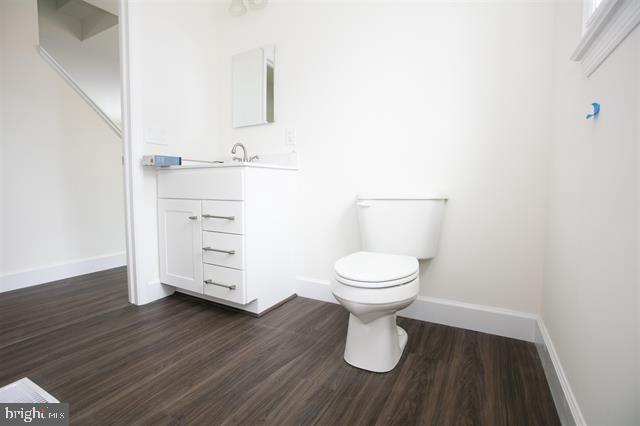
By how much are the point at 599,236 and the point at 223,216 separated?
1494mm

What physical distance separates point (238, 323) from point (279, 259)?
0.44 meters

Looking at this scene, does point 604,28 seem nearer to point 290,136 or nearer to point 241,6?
point 290,136

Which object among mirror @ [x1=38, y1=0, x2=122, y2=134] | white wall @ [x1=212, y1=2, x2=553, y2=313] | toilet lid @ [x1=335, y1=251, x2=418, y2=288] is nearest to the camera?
toilet lid @ [x1=335, y1=251, x2=418, y2=288]

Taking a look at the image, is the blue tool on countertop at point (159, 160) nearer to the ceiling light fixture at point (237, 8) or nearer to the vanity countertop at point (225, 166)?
the vanity countertop at point (225, 166)

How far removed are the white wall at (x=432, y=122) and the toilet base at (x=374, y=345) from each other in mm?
532

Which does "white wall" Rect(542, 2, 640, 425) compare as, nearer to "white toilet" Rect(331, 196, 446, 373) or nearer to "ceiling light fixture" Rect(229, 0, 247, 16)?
"white toilet" Rect(331, 196, 446, 373)

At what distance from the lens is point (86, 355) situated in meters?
1.28

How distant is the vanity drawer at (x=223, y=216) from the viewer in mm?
1580

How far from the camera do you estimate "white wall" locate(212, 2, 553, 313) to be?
1.38 m

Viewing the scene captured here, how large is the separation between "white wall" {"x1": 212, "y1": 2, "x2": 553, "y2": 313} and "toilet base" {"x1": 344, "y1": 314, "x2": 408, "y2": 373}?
532mm

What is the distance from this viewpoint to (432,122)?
5.13ft

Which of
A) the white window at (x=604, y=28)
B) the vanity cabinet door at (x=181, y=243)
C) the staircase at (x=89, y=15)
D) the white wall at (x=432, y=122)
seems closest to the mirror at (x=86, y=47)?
the staircase at (x=89, y=15)

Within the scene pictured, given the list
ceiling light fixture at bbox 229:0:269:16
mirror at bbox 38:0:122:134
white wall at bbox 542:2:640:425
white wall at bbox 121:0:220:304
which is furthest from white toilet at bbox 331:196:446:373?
mirror at bbox 38:0:122:134

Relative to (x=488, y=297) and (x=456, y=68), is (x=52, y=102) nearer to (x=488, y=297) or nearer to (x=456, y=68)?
(x=456, y=68)
